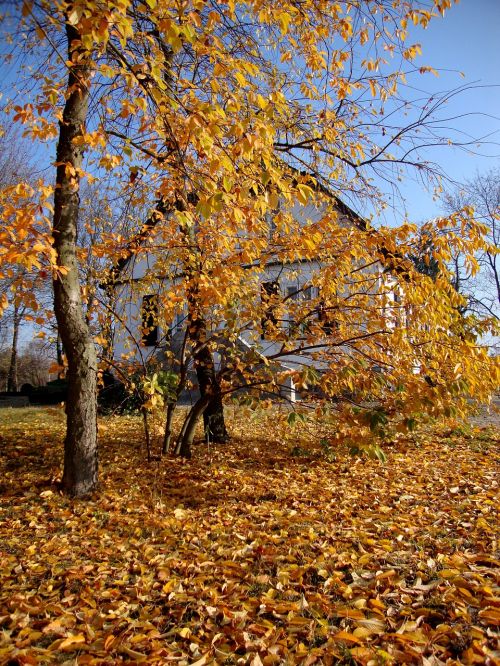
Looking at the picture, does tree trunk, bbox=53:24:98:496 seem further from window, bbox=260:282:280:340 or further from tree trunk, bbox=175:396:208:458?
window, bbox=260:282:280:340

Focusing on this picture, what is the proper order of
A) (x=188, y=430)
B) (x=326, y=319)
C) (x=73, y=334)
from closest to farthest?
1. (x=73, y=334)
2. (x=326, y=319)
3. (x=188, y=430)

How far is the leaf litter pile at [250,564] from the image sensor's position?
7.25 ft

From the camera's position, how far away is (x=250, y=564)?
10.2 ft

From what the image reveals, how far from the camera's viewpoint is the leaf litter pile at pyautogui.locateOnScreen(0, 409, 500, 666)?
221 cm

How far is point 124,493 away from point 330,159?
474 centimetres

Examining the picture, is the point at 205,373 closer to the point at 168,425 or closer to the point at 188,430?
the point at 188,430

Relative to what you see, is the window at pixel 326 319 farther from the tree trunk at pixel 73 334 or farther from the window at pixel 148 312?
the tree trunk at pixel 73 334

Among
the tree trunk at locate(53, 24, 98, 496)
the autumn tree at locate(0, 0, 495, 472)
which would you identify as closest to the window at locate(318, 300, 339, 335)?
the autumn tree at locate(0, 0, 495, 472)

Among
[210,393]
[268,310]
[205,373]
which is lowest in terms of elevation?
[210,393]

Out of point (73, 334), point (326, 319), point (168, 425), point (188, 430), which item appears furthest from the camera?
point (188, 430)

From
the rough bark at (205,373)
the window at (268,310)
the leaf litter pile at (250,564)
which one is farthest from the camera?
the rough bark at (205,373)

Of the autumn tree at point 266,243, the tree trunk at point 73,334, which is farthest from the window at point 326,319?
the tree trunk at point 73,334

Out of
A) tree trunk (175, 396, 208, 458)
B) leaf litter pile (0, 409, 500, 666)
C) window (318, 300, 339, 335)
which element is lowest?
leaf litter pile (0, 409, 500, 666)

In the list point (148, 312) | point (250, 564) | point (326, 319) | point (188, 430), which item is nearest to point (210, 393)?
point (188, 430)
